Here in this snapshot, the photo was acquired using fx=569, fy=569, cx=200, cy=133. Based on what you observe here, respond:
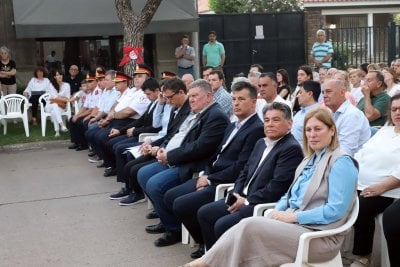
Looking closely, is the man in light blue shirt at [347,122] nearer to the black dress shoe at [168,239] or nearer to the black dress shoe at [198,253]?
the black dress shoe at [198,253]

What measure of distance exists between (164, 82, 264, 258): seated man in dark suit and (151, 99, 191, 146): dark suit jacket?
52.8 inches

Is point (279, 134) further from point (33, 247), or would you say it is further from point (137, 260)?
point (33, 247)

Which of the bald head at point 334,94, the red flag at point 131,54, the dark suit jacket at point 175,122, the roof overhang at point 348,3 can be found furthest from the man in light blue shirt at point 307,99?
the roof overhang at point 348,3

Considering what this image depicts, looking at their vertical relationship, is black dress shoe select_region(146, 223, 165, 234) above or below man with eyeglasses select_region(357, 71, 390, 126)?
below

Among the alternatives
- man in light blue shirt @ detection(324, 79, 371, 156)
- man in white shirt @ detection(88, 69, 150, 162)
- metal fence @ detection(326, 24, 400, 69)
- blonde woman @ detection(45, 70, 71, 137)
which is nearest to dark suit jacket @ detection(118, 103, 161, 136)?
man in white shirt @ detection(88, 69, 150, 162)

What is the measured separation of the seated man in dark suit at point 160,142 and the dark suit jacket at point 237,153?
4.46ft

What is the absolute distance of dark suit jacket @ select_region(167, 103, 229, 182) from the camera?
17.6 feet

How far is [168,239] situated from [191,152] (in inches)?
33.7

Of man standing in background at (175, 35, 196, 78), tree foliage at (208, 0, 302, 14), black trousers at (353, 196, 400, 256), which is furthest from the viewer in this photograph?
tree foliage at (208, 0, 302, 14)

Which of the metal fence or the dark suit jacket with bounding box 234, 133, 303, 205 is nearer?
the dark suit jacket with bounding box 234, 133, 303, 205

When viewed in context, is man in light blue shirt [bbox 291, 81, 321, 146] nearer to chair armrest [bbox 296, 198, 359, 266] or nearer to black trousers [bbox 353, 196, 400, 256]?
black trousers [bbox 353, 196, 400, 256]

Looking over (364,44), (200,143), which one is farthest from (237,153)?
(364,44)

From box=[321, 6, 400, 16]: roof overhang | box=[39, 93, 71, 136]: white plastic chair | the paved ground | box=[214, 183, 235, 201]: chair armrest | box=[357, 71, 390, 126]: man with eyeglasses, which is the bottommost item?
the paved ground

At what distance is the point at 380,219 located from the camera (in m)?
4.35
